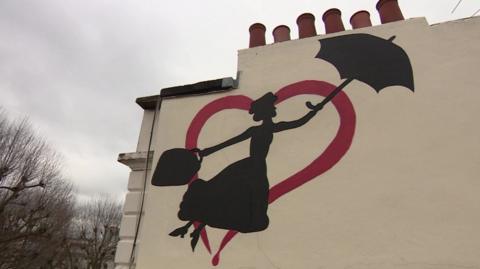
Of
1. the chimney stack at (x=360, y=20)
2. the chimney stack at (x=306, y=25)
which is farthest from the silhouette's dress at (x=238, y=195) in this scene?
the chimney stack at (x=360, y=20)

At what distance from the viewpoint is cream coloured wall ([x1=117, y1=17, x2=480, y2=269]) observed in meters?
3.75

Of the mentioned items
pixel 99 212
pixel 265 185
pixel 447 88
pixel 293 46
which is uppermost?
pixel 99 212

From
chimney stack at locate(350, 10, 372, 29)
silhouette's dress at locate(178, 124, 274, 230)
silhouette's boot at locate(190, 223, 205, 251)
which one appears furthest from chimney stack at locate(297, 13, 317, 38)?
Result: silhouette's boot at locate(190, 223, 205, 251)

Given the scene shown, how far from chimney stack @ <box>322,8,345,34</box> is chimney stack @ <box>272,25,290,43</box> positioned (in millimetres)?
697

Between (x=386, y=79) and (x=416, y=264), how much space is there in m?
2.58

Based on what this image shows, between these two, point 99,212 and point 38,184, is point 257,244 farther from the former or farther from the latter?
point 99,212

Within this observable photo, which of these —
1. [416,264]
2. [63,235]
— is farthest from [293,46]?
[63,235]

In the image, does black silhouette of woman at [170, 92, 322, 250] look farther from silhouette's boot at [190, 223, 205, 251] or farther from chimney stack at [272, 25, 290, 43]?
A: chimney stack at [272, 25, 290, 43]

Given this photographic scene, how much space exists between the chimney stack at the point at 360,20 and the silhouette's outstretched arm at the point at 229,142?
2591 millimetres

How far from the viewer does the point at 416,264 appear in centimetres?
363

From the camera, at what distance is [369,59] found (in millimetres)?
4883

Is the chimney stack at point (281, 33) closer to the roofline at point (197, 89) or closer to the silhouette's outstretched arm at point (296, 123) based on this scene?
the roofline at point (197, 89)

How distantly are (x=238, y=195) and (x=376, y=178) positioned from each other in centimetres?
195

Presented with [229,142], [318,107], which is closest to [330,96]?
[318,107]
